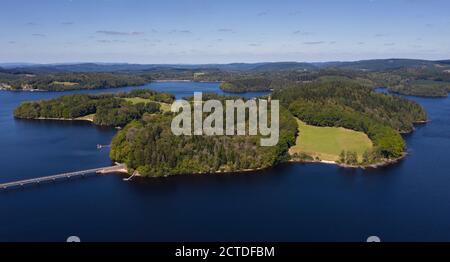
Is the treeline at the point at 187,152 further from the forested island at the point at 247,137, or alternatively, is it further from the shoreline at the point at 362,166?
the shoreline at the point at 362,166

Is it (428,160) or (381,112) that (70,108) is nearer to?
(381,112)

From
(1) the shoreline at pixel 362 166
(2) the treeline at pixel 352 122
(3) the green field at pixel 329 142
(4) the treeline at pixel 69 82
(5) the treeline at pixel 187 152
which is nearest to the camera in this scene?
(5) the treeline at pixel 187 152

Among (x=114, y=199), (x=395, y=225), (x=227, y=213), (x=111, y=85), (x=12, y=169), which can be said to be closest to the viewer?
(x=395, y=225)

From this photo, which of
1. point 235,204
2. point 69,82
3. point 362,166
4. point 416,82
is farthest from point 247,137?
point 69,82

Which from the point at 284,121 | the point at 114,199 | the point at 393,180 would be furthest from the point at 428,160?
the point at 114,199

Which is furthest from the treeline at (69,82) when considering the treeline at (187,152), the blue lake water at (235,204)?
the treeline at (187,152)
